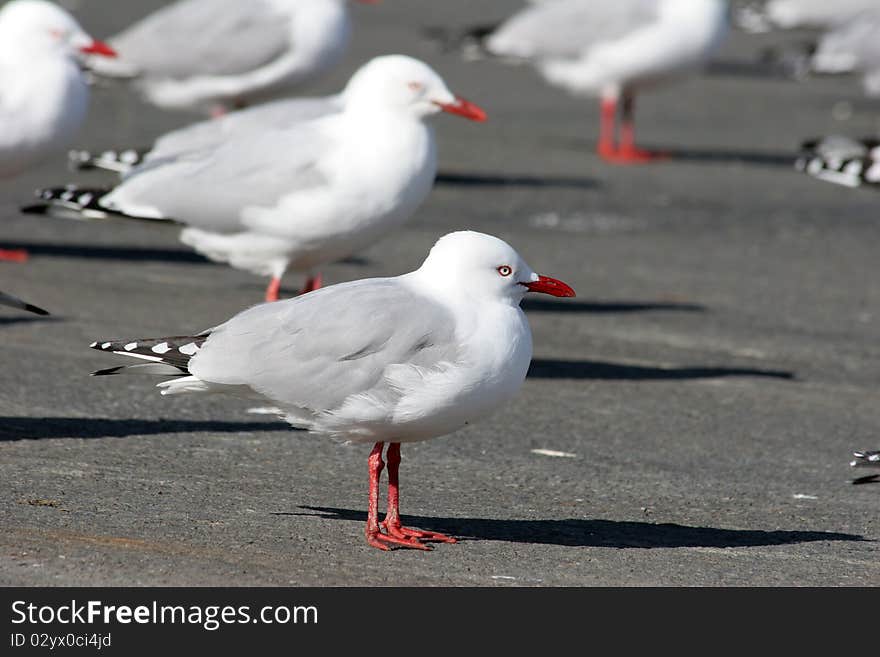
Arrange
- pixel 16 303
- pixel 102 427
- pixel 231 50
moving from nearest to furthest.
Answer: pixel 16 303
pixel 102 427
pixel 231 50

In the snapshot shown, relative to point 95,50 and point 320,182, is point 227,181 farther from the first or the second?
point 95,50

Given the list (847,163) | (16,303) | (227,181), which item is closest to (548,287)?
(16,303)

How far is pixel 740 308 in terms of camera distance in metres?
10.3

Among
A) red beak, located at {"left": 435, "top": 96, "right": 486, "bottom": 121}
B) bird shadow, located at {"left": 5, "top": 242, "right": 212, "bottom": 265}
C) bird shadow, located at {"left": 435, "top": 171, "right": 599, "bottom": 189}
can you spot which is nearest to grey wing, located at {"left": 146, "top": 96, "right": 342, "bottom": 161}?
red beak, located at {"left": 435, "top": 96, "right": 486, "bottom": 121}

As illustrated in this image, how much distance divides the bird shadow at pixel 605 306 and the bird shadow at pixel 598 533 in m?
4.16

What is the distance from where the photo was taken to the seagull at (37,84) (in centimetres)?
1016

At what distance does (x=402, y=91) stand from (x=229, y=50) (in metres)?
5.47

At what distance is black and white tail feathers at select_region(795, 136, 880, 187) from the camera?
1175 centimetres

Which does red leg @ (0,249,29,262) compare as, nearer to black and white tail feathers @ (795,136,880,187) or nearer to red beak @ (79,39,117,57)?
red beak @ (79,39,117,57)

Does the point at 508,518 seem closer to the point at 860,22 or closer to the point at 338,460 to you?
the point at 338,460

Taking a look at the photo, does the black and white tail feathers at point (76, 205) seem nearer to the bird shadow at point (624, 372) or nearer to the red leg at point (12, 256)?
the red leg at point (12, 256)

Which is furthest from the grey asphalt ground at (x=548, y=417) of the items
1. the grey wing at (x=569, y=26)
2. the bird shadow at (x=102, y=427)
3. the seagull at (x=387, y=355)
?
the grey wing at (x=569, y=26)

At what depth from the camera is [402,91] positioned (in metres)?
8.25

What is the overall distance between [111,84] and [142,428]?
26.2 ft
